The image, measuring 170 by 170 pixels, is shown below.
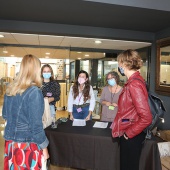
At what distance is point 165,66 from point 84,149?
2778mm

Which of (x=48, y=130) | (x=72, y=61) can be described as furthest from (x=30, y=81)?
(x=72, y=61)

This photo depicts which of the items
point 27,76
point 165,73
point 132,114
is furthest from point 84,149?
point 165,73

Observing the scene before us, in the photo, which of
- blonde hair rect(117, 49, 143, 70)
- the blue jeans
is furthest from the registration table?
blonde hair rect(117, 49, 143, 70)

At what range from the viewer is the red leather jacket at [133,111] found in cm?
132

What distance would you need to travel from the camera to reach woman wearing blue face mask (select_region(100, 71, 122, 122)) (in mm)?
2723

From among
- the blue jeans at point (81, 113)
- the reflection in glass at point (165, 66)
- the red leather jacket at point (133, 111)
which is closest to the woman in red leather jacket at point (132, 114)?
the red leather jacket at point (133, 111)

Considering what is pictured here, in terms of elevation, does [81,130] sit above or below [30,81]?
below

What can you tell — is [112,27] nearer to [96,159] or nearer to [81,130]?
[81,130]

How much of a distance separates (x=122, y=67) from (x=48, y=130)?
1.13m

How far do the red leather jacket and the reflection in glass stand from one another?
2634 millimetres

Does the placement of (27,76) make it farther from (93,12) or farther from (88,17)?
(88,17)

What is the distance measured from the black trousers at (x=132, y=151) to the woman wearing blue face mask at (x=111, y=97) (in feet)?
3.98

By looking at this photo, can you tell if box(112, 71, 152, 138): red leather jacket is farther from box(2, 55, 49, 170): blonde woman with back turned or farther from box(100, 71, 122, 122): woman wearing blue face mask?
box(100, 71, 122, 122): woman wearing blue face mask

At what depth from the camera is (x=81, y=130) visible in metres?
2.09
